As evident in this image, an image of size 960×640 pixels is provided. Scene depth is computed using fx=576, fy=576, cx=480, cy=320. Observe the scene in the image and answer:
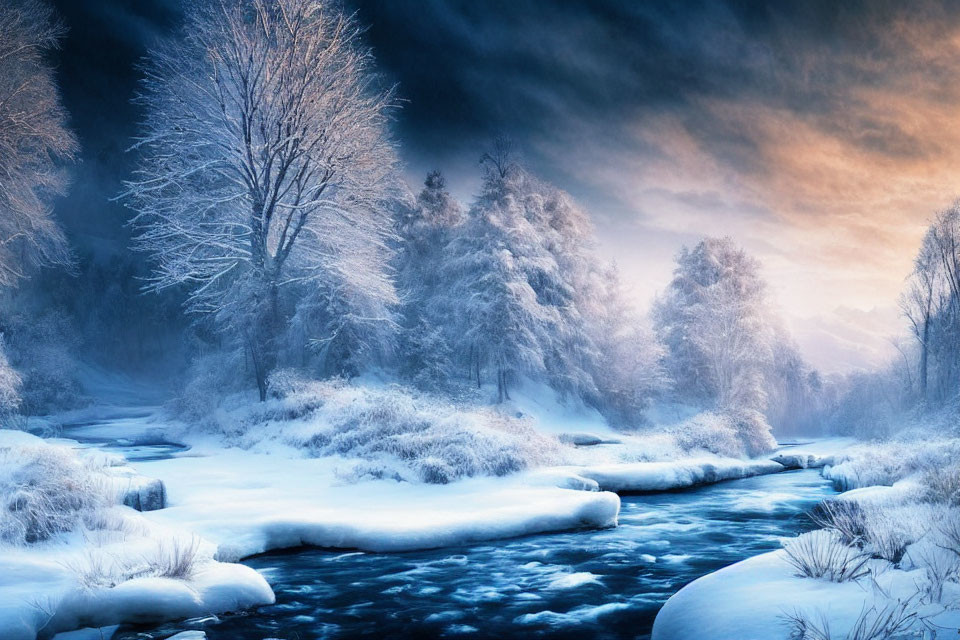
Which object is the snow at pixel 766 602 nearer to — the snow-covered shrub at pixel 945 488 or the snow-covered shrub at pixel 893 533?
the snow-covered shrub at pixel 893 533

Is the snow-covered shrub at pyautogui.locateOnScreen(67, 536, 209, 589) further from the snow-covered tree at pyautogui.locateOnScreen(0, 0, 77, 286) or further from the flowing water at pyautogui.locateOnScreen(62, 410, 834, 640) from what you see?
the snow-covered tree at pyautogui.locateOnScreen(0, 0, 77, 286)

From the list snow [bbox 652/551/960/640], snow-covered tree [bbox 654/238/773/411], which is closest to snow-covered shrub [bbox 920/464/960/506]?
snow [bbox 652/551/960/640]

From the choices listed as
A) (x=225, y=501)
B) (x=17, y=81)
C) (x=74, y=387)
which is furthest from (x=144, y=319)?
(x=225, y=501)

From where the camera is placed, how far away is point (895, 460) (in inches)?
589

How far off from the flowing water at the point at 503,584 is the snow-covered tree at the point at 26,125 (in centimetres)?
1518

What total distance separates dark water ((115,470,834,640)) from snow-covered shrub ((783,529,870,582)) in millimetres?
1599

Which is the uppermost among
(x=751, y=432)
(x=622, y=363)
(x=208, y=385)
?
(x=622, y=363)

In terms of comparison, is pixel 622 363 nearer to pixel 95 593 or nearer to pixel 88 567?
pixel 88 567

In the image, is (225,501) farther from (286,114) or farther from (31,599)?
(286,114)

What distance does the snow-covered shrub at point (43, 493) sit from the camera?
6.54 meters

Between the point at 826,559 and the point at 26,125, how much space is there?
21596 mm

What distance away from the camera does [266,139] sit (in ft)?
61.0

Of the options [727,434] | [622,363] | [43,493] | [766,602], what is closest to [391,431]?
[43,493]

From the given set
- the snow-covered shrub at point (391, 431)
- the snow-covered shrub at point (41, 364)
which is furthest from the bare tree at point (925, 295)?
the snow-covered shrub at point (41, 364)
